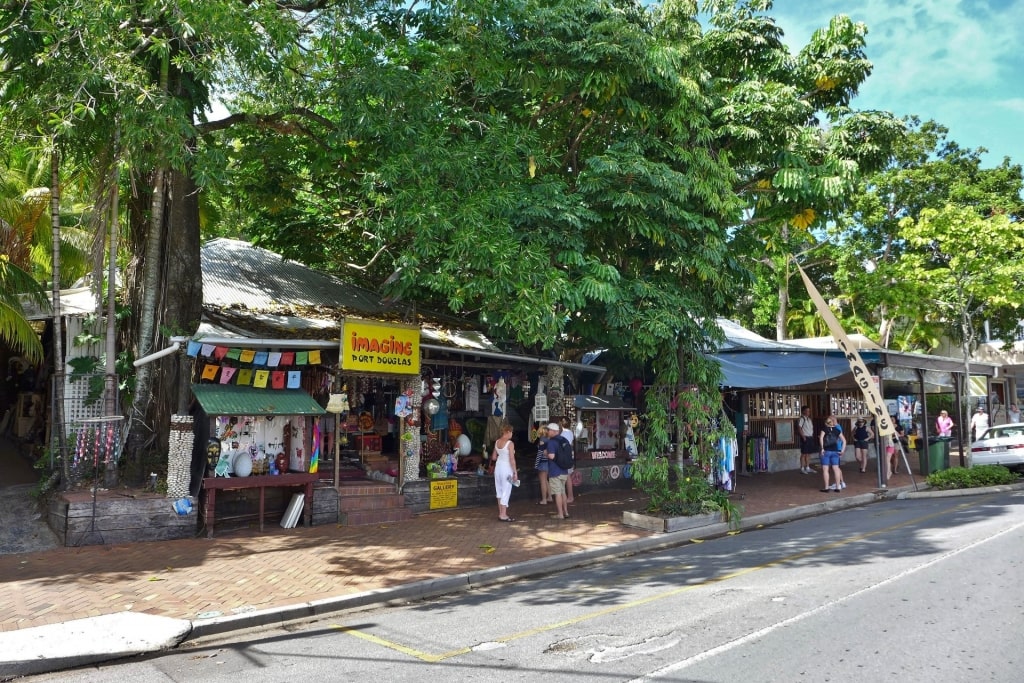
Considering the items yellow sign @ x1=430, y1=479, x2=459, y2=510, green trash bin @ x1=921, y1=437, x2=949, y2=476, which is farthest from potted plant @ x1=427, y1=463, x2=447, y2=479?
green trash bin @ x1=921, y1=437, x2=949, y2=476

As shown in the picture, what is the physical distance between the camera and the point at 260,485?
37.8 feet

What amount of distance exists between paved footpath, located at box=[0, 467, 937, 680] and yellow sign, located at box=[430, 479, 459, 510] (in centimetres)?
30

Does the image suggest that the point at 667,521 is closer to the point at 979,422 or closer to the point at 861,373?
the point at 861,373

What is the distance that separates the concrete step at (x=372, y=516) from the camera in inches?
486

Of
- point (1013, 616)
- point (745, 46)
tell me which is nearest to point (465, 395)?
point (745, 46)

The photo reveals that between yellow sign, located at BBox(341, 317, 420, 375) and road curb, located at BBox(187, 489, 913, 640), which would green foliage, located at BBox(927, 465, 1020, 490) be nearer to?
road curb, located at BBox(187, 489, 913, 640)

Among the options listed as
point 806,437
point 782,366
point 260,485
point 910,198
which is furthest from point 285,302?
point 910,198

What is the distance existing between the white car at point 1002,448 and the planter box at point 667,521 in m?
11.0

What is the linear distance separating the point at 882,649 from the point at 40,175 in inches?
666

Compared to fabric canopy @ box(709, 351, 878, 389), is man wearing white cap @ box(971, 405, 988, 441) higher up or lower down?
lower down

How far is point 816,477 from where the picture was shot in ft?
64.5

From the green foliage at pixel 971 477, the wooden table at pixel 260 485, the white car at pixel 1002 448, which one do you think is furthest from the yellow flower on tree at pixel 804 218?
the wooden table at pixel 260 485

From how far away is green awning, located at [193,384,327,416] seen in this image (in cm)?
1116

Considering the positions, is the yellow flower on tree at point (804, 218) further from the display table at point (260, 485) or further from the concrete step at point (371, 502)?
the display table at point (260, 485)
